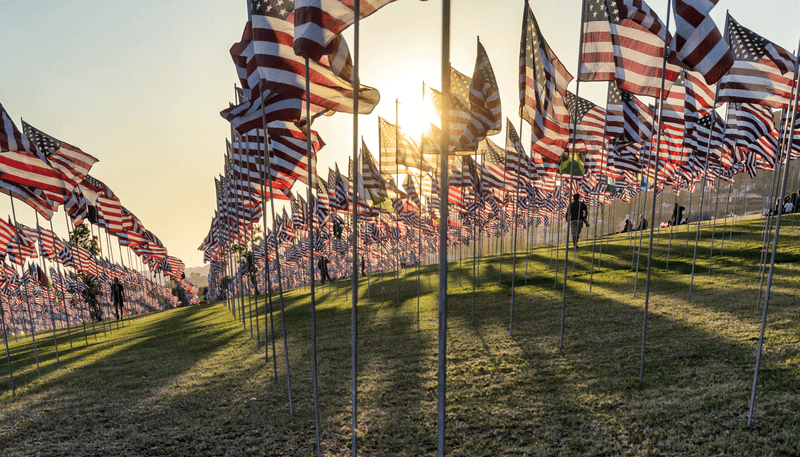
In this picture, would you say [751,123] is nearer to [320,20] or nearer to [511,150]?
[511,150]

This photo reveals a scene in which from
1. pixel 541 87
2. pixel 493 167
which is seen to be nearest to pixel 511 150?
pixel 493 167

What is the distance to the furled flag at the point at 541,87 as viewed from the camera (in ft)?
32.3

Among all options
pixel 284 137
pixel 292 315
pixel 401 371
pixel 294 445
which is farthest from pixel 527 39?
pixel 292 315

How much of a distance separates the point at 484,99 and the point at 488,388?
603cm

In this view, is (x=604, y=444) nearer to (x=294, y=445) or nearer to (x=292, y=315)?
(x=294, y=445)

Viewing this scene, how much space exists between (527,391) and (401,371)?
2.82m

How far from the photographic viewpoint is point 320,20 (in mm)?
5645

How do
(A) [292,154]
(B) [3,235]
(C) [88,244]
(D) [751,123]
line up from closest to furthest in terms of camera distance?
(A) [292,154], (D) [751,123], (B) [3,235], (C) [88,244]

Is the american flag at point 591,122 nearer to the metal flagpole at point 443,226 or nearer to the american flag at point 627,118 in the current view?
the american flag at point 627,118

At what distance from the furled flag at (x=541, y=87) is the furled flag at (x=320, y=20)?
197 inches

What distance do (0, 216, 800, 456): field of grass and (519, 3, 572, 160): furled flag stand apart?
4633 millimetres

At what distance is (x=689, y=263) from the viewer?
17.5m

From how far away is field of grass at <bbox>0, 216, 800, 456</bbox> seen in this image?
228 inches

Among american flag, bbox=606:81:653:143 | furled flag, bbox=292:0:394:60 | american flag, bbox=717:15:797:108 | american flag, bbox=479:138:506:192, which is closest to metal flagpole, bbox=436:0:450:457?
furled flag, bbox=292:0:394:60
